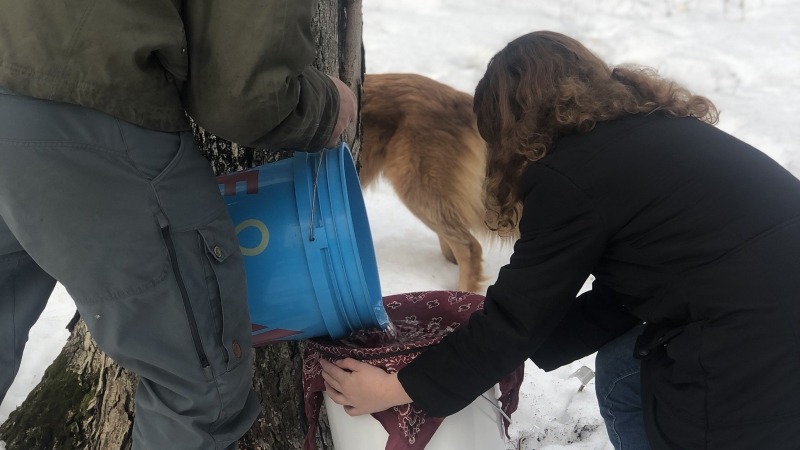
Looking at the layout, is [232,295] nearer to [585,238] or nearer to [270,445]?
[585,238]

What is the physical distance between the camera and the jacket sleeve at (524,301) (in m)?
1.36

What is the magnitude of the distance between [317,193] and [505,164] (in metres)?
0.43

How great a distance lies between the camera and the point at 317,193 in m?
1.55

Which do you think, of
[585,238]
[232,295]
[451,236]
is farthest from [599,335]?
[451,236]

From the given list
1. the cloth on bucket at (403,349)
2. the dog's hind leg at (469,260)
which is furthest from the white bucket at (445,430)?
the dog's hind leg at (469,260)

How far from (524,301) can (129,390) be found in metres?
1.24

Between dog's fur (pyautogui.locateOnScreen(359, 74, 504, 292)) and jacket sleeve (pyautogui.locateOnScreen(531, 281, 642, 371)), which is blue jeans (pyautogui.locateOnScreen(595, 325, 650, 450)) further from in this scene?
dog's fur (pyautogui.locateOnScreen(359, 74, 504, 292))

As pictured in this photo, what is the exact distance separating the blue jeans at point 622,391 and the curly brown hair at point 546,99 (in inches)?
20.5

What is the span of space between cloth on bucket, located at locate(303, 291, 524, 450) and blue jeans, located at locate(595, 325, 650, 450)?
0.77ft

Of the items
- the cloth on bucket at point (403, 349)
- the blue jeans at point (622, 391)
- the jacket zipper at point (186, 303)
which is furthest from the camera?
the blue jeans at point (622, 391)

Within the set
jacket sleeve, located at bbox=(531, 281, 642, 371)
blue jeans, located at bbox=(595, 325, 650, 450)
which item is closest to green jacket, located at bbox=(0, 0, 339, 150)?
jacket sleeve, located at bbox=(531, 281, 642, 371)

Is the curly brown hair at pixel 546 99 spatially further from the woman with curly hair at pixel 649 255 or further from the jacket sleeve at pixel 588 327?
the jacket sleeve at pixel 588 327

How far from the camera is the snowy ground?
2682mm

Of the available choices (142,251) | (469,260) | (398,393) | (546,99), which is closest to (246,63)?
(142,251)
